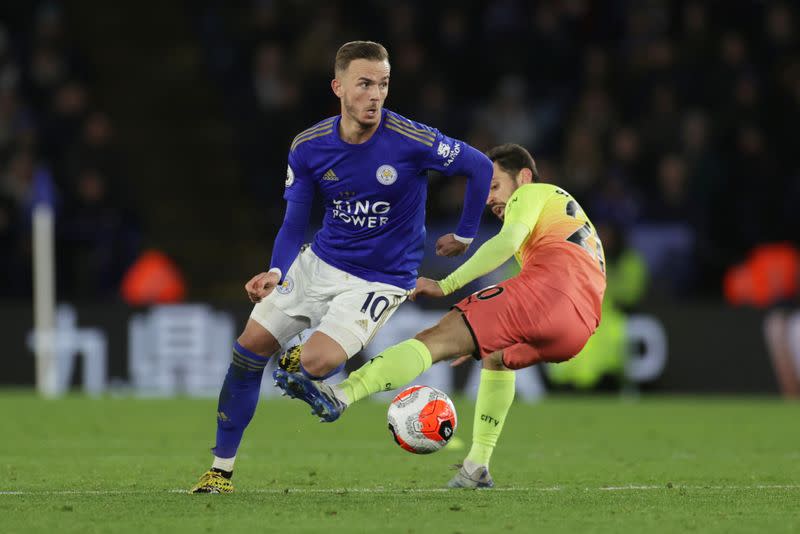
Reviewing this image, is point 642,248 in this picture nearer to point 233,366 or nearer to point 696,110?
point 696,110

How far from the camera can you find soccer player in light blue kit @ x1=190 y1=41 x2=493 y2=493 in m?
7.35

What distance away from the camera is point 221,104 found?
20594mm

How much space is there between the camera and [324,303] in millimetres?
7520

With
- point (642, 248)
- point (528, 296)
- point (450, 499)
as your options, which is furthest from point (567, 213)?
point (642, 248)

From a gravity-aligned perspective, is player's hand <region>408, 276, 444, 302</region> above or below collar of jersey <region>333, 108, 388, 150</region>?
below

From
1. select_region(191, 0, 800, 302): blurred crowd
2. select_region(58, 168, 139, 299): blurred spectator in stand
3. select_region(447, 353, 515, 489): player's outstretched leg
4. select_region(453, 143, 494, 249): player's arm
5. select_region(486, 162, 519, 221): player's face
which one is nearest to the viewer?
select_region(453, 143, 494, 249): player's arm

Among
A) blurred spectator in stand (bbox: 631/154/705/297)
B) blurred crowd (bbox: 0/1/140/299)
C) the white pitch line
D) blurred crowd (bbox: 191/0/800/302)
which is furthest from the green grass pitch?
blurred crowd (bbox: 191/0/800/302)

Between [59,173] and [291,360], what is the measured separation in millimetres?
11087

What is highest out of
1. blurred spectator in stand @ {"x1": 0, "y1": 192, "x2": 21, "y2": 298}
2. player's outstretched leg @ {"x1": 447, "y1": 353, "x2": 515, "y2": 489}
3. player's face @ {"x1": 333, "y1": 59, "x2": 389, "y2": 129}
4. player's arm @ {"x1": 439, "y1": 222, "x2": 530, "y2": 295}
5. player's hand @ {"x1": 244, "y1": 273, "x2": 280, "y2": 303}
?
player's face @ {"x1": 333, "y1": 59, "x2": 389, "y2": 129}

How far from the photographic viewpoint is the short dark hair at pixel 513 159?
26.2 feet

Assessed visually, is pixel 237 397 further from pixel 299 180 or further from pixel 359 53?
pixel 359 53

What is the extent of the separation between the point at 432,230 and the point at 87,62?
5.48 meters

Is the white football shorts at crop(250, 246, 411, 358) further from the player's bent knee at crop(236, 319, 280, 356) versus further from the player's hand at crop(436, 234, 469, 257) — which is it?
the player's hand at crop(436, 234, 469, 257)

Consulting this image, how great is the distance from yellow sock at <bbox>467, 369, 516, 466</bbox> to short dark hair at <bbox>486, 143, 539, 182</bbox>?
109 cm
